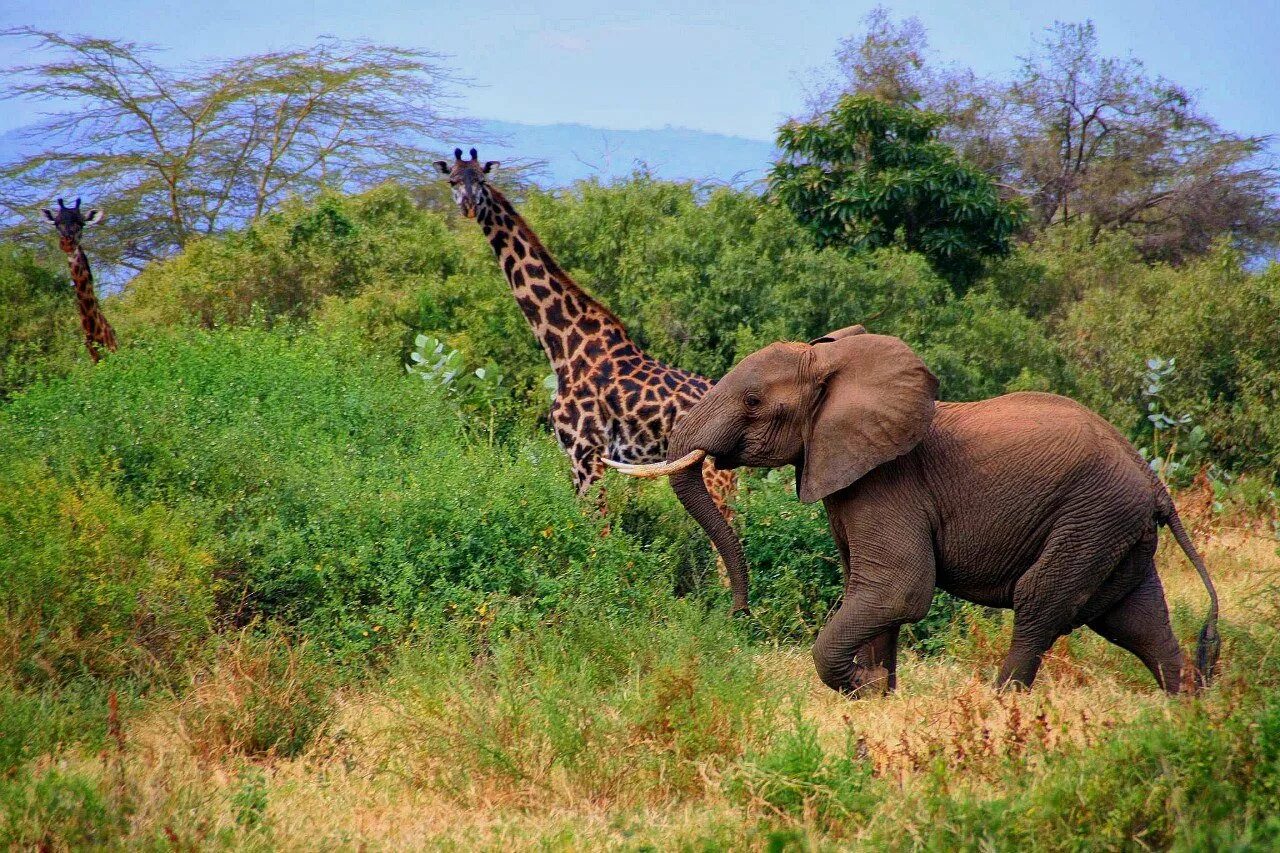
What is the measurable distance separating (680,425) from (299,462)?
2.93m

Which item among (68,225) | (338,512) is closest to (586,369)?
(338,512)

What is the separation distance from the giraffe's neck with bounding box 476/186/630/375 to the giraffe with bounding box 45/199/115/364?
11.6ft

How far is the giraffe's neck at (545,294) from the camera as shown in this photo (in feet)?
30.8

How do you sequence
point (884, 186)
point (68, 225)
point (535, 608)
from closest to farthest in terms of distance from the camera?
point (535, 608)
point (68, 225)
point (884, 186)

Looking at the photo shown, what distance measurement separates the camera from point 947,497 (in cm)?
593

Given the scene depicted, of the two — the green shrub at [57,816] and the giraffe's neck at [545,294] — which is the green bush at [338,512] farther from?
the green shrub at [57,816]

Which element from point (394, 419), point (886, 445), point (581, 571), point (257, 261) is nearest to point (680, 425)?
point (886, 445)

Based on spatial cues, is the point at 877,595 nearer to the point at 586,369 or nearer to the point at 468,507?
the point at 468,507

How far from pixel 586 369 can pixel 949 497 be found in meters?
3.71

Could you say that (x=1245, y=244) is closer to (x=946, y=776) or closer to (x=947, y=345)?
(x=947, y=345)

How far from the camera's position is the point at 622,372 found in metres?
9.05

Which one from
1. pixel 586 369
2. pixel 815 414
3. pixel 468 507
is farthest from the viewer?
pixel 586 369

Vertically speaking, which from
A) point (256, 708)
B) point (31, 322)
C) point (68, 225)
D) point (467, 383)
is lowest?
point (31, 322)

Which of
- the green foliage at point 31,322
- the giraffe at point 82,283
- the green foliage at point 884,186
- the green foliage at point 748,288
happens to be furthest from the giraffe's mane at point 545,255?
the green foliage at point 884,186
